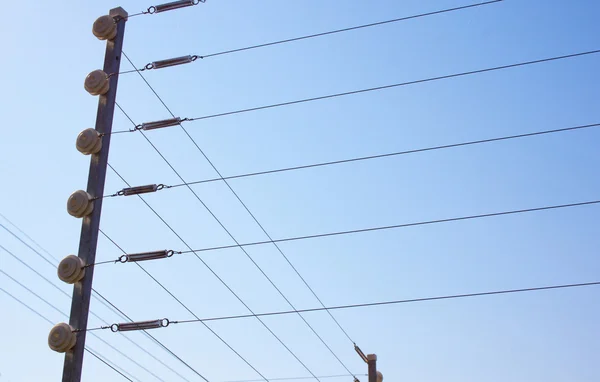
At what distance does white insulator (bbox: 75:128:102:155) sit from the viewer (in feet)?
41.0

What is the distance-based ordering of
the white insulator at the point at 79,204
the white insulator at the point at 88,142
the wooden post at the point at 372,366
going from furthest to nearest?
the wooden post at the point at 372,366 < the white insulator at the point at 88,142 < the white insulator at the point at 79,204

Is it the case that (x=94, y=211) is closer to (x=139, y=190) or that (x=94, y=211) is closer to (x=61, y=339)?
(x=139, y=190)

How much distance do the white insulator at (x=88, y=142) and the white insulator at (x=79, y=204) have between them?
0.74 metres

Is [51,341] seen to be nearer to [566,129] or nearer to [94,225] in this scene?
[94,225]

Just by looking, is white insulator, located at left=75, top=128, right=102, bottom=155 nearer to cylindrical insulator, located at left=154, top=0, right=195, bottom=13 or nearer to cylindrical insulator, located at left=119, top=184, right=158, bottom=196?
cylindrical insulator, located at left=119, top=184, right=158, bottom=196

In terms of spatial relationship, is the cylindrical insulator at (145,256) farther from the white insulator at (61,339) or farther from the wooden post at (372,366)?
the wooden post at (372,366)

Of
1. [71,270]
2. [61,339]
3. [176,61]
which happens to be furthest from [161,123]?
[61,339]

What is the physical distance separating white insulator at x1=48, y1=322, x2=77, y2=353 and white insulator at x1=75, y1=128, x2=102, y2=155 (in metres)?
2.75

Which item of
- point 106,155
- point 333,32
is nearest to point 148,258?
point 106,155

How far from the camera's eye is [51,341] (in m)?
11.2

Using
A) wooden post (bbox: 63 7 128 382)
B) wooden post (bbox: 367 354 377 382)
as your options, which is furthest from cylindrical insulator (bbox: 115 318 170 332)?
wooden post (bbox: 367 354 377 382)

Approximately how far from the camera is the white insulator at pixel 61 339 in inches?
437

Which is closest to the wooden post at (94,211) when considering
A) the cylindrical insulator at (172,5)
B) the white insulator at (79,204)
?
the white insulator at (79,204)

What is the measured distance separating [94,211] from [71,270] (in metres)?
1.02
